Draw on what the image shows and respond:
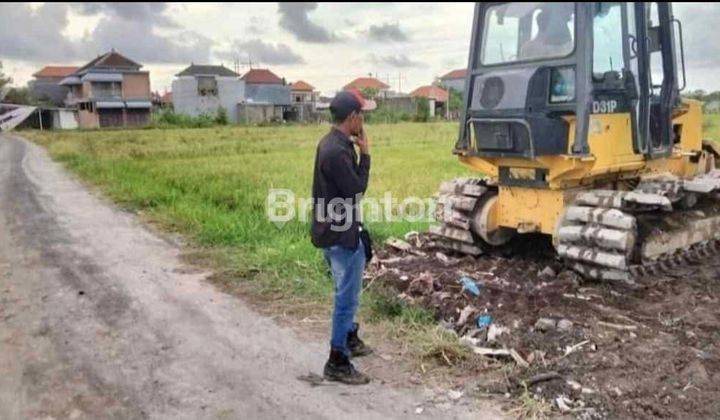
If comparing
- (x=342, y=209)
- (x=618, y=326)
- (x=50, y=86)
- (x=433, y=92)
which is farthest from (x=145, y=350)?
(x=50, y=86)

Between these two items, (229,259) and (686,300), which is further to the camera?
(229,259)

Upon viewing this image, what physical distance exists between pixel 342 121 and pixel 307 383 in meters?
1.77

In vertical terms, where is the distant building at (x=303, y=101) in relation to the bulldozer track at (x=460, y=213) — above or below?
above

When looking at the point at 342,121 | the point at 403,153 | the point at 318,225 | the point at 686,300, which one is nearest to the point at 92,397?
the point at 318,225

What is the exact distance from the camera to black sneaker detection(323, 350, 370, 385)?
4.38m

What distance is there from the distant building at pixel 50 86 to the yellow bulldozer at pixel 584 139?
75001 millimetres

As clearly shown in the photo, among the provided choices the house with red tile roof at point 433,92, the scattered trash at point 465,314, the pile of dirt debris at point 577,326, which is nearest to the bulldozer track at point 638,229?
the pile of dirt debris at point 577,326

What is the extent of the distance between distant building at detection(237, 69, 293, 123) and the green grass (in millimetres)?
44664

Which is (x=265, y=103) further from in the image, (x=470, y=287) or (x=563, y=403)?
(x=563, y=403)

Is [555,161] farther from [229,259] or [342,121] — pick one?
[229,259]

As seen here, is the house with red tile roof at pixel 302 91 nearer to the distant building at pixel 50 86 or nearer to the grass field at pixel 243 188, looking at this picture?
the distant building at pixel 50 86

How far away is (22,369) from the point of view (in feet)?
15.3

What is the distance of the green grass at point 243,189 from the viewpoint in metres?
7.32

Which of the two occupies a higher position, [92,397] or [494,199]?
[494,199]
